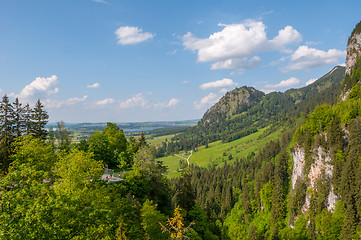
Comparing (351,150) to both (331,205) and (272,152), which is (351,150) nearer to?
(331,205)

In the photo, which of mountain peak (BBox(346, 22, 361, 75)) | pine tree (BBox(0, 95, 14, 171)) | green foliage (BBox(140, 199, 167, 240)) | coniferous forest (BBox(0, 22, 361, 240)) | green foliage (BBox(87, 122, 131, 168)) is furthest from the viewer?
mountain peak (BBox(346, 22, 361, 75))

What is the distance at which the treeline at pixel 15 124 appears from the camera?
132 feet

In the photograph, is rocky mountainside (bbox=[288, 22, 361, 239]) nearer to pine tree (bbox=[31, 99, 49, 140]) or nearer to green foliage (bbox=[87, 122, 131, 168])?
green foliage (bbox=[87, 122, 131, 168])

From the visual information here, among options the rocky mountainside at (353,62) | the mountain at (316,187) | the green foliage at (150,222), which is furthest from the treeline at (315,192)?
the green foliage at (150,222)

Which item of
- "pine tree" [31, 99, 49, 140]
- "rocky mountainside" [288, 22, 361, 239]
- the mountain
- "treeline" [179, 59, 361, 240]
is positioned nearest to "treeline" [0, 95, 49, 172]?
"pine tree" [31, 99, 49, 140]

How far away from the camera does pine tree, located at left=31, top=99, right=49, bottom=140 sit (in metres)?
54.8

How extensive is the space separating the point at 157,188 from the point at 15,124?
3939 centimetres

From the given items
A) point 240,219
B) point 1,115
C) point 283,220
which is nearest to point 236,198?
point 240,219

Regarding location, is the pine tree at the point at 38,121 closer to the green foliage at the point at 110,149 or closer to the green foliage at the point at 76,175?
the green foliage at the point at 110,149

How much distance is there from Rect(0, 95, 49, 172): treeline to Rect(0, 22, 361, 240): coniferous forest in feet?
0.82

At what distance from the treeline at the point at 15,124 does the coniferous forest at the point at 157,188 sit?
9.8 inches

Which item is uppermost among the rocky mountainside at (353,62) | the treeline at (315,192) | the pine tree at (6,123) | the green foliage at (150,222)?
the rocky mountainside at (353,62)

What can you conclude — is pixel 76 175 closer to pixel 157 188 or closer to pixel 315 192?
pixel 157 188

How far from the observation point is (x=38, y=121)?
57250mm
